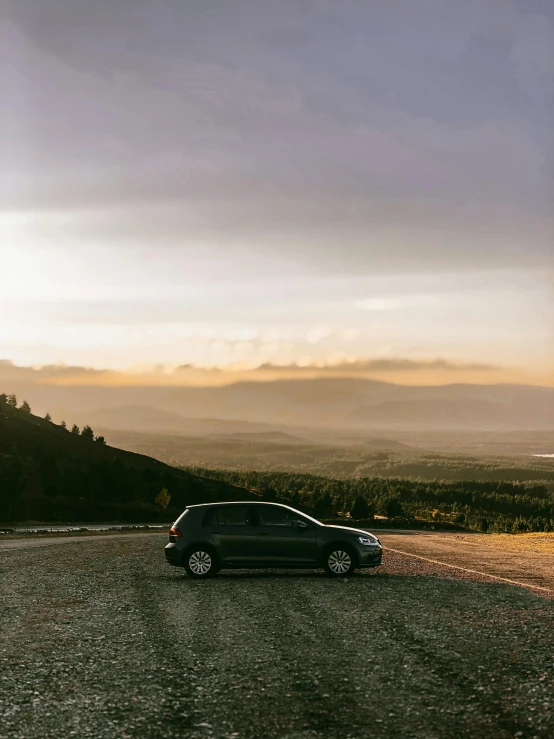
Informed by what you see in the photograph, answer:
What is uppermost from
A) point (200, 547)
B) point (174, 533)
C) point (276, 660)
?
point (174, 533)

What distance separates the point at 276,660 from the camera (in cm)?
1206

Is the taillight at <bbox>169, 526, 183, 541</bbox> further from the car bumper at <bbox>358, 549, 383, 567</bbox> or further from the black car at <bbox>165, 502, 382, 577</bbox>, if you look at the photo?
the car bumper at <bbox>358, 549, 383, 567</bbox>

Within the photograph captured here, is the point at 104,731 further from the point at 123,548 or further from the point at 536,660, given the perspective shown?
the point at 123,548

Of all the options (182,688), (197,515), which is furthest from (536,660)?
(197,515)

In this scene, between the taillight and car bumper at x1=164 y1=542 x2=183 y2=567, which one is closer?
car bumper at x1=164 y1=542 x2=183 y2=567

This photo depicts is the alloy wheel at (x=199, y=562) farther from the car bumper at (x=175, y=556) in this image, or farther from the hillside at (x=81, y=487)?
the hillside at (x=81, y=487)

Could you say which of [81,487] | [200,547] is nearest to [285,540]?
[200,547]

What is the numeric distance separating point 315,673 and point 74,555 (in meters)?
23.0

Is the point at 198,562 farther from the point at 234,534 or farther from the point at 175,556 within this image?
the point at 234,534

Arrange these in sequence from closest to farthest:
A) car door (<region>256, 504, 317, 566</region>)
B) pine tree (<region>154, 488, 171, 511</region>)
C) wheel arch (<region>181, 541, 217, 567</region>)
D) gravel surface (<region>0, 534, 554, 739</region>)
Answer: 1. gravel surface (<region>0, 534, 554, 739</region>)
2. car door (<region>256, 504, 317, 566</region>)
3. wheel arch (<region>181, 541, 217, 567</region>)
4. pine tree (<region>154, 488, 171, 511</region>)

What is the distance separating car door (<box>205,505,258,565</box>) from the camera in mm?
21969

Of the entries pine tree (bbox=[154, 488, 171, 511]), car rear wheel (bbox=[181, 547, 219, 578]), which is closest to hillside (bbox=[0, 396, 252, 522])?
pine tree (bbox=[154, 488, 171, 511])

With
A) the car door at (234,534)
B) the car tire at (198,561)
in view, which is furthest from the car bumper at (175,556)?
the car door at (234,534)

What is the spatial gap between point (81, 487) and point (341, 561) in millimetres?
155285
